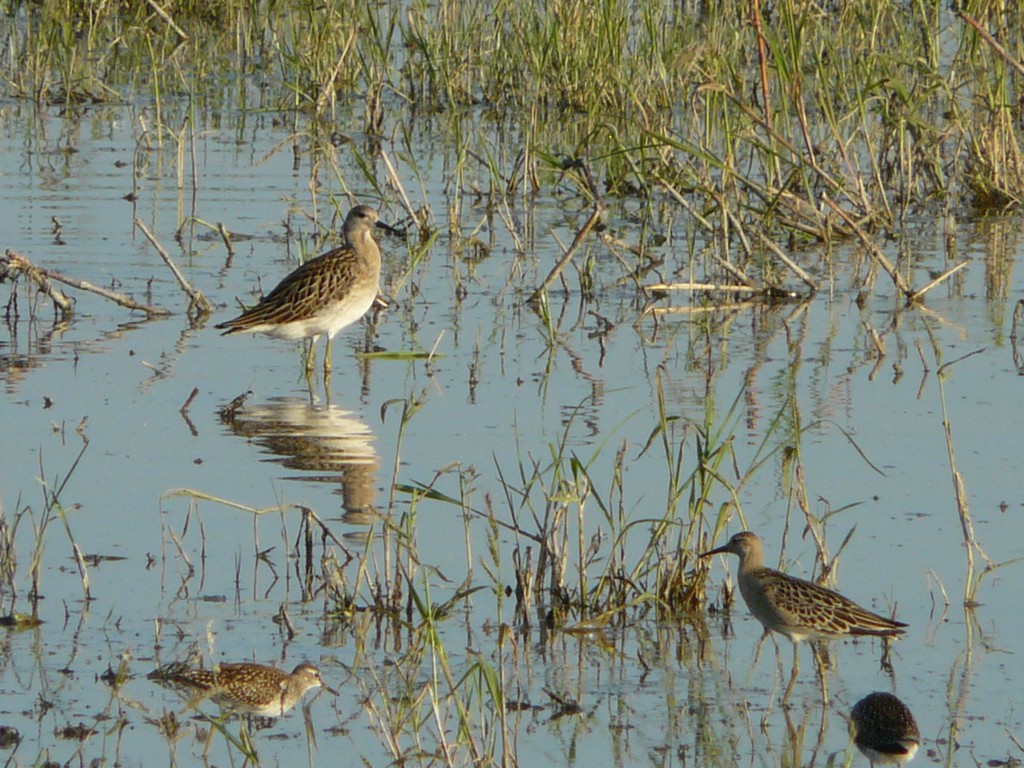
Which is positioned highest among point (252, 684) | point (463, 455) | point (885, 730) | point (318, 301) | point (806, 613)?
point (318, 301)

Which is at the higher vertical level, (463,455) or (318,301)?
(318,301)

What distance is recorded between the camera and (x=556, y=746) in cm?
595

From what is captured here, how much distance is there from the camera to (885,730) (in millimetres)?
5992

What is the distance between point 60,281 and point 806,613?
20.0 feet

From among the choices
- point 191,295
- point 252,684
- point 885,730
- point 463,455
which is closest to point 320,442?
point 463,455

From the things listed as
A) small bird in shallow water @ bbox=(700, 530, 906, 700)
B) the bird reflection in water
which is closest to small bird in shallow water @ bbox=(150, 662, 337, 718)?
small bird in shallow water @ bbox=(700, 530, 906, 700)

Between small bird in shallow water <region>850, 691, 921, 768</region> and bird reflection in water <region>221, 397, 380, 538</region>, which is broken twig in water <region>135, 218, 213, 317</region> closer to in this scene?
bird reflection in water <region>221, 397, 380, 538</region>

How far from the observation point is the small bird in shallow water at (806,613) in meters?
6.45

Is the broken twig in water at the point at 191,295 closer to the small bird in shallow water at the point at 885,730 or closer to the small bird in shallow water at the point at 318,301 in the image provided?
the small bird in shallow water at the point at 318,301

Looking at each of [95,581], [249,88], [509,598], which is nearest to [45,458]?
[95,581]

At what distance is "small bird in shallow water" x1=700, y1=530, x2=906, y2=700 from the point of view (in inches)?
254

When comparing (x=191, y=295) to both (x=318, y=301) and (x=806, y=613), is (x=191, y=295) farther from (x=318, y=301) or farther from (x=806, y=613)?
(x=806, y=613)

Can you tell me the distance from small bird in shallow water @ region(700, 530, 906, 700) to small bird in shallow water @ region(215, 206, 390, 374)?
→ 4.29 metres

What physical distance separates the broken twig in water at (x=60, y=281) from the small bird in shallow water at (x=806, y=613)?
18.0ft
